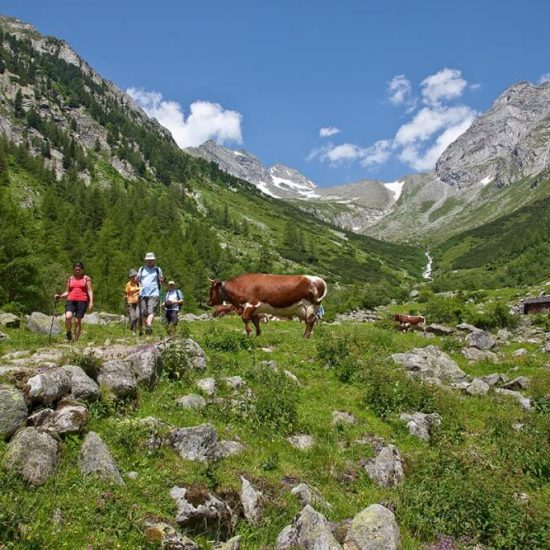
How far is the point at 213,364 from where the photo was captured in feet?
46.8

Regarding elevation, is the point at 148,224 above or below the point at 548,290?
above

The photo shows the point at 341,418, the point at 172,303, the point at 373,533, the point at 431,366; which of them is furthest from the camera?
the point at 172,303

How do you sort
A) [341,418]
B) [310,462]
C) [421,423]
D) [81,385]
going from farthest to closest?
[421,423] → [341,418] → [310,462] → [81,385]

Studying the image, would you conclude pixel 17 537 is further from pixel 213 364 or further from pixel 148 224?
pixel 148 224

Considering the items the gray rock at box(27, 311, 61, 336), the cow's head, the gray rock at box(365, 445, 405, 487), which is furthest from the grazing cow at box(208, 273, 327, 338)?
the gray rock at box(365, 445, 405, 487)

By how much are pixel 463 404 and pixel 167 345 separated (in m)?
8.95

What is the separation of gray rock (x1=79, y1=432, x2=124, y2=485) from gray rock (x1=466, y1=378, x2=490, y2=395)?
12.5 meters

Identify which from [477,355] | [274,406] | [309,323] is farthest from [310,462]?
[477,355]

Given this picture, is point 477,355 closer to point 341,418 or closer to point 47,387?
point 341,418

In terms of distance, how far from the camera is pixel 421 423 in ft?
43.5

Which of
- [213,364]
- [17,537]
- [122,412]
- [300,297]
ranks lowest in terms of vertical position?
[17,537]

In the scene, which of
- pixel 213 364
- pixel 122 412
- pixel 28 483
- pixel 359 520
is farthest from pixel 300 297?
pixel 28 483

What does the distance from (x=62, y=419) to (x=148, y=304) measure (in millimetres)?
9928

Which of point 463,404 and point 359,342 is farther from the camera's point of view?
point 359,342
